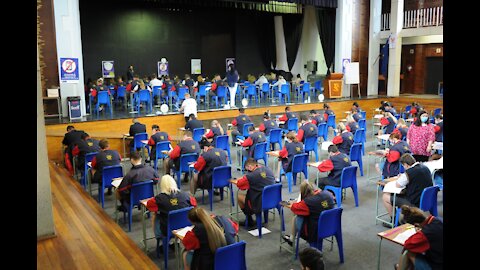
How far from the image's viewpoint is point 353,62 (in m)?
18.2

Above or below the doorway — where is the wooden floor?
below

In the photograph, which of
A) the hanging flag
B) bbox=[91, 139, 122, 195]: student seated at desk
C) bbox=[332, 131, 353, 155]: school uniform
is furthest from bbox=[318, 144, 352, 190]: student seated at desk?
the hanging flag

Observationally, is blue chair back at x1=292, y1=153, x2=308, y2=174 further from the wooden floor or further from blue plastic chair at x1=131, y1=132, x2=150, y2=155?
blue plastic chair at x1=131, y1=132, x2=150, y2=155

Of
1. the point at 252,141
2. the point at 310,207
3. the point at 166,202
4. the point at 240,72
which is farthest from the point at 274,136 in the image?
the point at 240,72

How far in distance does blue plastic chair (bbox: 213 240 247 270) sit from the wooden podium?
1410 cm

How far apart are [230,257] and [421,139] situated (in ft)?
18.4

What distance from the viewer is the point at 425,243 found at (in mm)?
3746

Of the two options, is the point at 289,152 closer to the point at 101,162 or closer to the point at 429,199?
the point at 429,199

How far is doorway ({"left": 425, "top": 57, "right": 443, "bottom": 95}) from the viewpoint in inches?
732

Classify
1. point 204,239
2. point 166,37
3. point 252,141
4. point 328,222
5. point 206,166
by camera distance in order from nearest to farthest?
point 204,239
point 328,222
point 206,166
point 252,141
point 166,37

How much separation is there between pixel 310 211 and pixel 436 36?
16.5 meters

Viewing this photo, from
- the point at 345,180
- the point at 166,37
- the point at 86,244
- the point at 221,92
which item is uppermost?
the point at 166,37

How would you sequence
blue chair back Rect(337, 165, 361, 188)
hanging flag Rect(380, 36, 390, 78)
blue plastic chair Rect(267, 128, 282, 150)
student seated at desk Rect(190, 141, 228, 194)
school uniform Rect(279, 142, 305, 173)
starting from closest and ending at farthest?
blue chair back Rect(337, 165, 361, 188) → student seated at desk Rect(190, 141, 228, 194) → school uniform Rect(279, 142, 305, 173) → blue plastic chair Rect(267, 128, 282, 150) → hanging flag Rect(380, 36, 390, 78)
